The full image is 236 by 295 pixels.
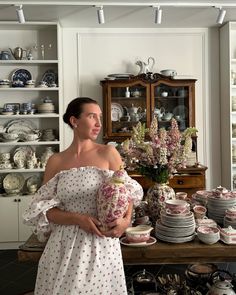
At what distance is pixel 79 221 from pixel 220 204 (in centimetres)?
98

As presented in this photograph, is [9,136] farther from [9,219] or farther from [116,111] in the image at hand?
[116,111]

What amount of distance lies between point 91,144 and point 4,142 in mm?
2602

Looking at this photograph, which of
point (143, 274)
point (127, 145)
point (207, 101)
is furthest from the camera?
point (207, 101)

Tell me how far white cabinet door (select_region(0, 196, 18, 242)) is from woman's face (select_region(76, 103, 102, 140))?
2.59 m

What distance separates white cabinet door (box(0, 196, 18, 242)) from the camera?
3857mm

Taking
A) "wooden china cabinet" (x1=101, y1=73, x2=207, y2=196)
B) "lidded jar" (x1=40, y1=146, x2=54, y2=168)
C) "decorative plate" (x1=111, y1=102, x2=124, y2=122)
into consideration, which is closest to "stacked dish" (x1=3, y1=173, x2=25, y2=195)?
"lidded jar" (x1=40, y1=146, x2=54, y2=168)

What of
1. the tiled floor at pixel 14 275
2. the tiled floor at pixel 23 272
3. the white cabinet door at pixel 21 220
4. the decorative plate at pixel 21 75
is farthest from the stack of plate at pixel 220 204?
the decorative plate at pixel 21 75

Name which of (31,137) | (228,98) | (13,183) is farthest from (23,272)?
(228,98)

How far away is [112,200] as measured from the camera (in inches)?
56.0

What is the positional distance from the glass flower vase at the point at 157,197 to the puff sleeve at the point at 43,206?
707 mm

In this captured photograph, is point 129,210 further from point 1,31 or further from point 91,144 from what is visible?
point 1,31

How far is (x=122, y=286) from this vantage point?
152cm

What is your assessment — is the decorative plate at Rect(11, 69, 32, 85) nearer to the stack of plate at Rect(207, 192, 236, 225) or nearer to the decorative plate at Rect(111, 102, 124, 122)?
the decorative plate at Rect(111, 102, 124, 122)

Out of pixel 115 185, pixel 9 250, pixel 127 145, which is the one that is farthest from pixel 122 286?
pixel 9 250
